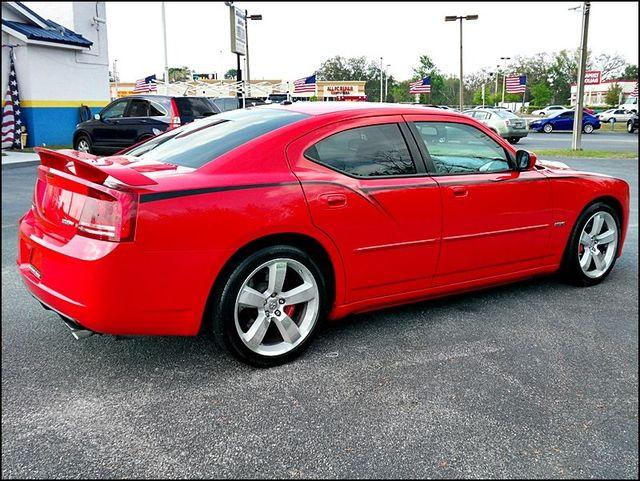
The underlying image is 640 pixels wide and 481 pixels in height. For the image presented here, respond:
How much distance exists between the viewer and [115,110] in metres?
14.4

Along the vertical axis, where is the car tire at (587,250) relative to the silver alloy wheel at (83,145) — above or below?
below

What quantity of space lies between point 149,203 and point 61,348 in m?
1.21

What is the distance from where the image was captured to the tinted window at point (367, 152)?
3.39 m

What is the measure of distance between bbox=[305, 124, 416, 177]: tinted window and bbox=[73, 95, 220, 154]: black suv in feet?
34.3

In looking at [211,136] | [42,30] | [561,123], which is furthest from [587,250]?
[561,123]

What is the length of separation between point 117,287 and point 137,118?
39.6 ft

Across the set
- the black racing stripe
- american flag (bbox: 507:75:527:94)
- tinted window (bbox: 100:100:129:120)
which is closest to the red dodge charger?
the black racing stripe

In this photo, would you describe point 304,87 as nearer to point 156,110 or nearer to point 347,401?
point 347,401

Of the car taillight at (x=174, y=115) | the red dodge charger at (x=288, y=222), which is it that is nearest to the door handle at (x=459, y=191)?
the red dodge charger at (x=288, y=222)

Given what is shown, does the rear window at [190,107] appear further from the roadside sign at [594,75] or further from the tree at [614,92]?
the tree at [614,92]

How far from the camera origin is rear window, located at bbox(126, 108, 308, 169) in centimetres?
326

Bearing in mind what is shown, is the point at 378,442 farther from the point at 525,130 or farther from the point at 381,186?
the point at 525,130

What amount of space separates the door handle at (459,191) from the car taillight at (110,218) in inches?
79.6

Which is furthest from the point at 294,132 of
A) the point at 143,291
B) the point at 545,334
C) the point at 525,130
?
the point at 525,130
